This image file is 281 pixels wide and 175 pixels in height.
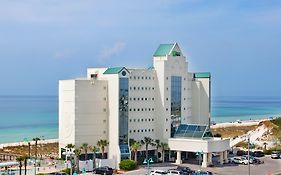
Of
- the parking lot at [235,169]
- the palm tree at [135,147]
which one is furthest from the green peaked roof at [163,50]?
the parking lot at [235,169]

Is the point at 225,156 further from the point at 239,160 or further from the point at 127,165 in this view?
the point at 127,165

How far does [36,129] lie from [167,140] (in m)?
89.1

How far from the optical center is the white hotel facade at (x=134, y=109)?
64.8m

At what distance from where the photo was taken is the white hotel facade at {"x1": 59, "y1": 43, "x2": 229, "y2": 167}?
64.8m

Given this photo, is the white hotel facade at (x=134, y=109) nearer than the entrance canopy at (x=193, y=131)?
Yes

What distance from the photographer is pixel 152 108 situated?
6950 centimetres

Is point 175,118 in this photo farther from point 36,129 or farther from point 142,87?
point 36,129

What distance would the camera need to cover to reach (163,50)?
7131 cm

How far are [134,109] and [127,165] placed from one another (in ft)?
27.6

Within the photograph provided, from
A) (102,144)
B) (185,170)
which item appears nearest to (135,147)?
(102,144)

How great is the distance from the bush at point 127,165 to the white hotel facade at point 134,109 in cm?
183

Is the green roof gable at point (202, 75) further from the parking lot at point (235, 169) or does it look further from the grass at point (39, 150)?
the grass at point (39, 150)

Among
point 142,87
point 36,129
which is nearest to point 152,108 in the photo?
point 142,87

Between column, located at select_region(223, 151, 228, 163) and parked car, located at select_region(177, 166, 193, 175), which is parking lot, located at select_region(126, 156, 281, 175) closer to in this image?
parked car, located at select_region(177, 166, 193, 175)
